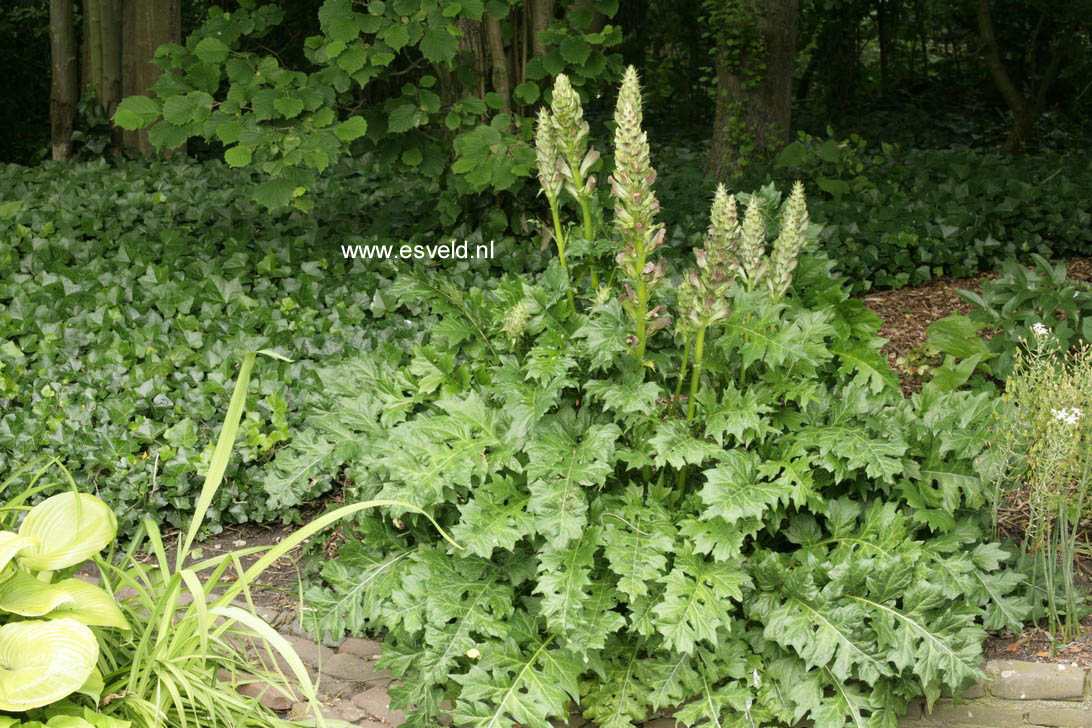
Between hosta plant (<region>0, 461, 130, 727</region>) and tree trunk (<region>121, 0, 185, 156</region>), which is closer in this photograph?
hosta plant (<region>0, 461, 130, 727</region>)

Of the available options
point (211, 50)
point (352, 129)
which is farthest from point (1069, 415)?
point (211, 50)

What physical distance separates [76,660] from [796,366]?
7.38 ft

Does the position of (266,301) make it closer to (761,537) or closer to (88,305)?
(88,305)

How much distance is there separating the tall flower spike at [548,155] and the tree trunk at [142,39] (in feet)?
23.0

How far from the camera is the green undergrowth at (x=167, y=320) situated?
4.32 meters

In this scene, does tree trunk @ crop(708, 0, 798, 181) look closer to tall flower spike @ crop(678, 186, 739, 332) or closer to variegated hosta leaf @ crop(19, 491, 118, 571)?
tall flower spike @ crop(678, 186, 739, 332)

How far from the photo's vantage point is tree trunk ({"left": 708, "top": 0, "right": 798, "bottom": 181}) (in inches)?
319

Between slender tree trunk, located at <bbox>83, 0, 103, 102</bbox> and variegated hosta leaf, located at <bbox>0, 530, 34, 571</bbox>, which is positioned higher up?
slender tree trunk, located at <bbox>83, 0, 103, 102</bbox>

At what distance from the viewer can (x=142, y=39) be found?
375 inches

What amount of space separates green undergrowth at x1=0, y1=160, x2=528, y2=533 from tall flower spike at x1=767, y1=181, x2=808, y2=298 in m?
2.19

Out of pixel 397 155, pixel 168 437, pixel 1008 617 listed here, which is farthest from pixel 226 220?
pixel 1008 617

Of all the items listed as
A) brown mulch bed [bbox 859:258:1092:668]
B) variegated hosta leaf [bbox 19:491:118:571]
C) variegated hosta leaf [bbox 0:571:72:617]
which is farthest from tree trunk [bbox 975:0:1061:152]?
variegated hosta leaf [bbox 0:571:72:617]

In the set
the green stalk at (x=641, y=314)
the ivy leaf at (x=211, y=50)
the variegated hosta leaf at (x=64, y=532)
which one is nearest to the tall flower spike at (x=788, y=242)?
the green stalk at (x=641, y=314)

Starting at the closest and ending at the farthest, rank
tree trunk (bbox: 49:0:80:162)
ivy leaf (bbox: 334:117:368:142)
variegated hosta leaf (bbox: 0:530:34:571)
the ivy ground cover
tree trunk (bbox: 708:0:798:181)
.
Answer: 1. variegated hosta leaf (bbox: 0:530:34:571)
2. the ivy ground cover
3. ivy leaf (bbox: 334:117:368:142)
4. tree trunk (bbox: 708:0:798:181)
5. tree trunk (bbox: 49:0:80:162)
